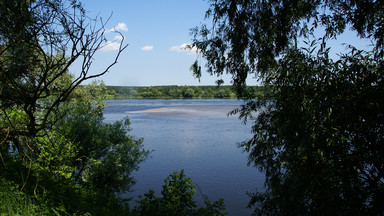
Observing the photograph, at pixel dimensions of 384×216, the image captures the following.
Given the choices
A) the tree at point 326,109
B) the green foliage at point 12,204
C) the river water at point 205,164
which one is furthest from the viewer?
the river water at point 205,164

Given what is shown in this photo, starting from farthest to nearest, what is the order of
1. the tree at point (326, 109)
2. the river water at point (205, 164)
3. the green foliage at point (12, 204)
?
the river water at point (205, 164)
the tree at point (326, 109)
the green foliage at point (12, 204)

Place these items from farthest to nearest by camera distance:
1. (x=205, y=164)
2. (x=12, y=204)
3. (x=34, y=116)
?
(x=205, y=164) < (x=34, y=116) < (x=12, y=204)

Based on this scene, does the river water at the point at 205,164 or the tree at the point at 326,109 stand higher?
the tree at the point at 326,109

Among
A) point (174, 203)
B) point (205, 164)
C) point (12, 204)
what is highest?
point (12, 204)

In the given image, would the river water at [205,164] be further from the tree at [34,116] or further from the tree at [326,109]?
the tree at [34,116]

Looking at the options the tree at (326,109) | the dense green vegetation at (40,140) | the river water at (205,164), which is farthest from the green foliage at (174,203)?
the river water at (205,164)

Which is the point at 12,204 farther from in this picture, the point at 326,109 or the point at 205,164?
the point at 205,164

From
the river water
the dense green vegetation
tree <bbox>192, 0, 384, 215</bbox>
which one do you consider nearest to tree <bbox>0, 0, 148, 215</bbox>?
the dense green vegetation

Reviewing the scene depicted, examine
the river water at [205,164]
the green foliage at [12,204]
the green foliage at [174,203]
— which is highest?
the green foliage at [12,204]

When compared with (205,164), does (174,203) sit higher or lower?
higher

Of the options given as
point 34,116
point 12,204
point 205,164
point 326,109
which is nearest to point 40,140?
point 34,116

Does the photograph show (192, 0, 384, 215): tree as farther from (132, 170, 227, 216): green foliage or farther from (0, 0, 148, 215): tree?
(0, 0, 148, 215): tree

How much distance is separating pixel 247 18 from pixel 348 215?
4234mm

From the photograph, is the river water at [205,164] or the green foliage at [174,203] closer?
the green foliage at [174,203]
